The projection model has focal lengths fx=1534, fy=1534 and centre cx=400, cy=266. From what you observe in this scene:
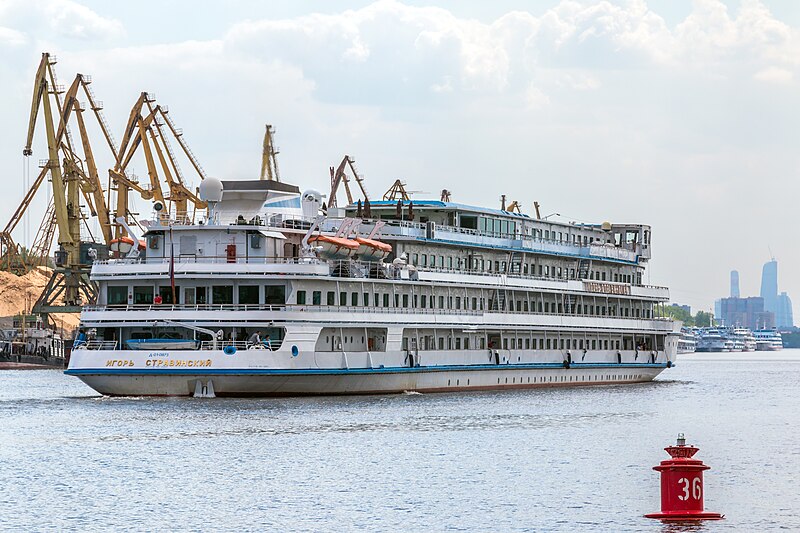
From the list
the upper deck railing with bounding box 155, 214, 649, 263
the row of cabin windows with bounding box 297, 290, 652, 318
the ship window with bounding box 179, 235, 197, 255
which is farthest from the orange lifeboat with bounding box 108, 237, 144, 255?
the row of cabin windows with bounding box 297, 290, 652, 318

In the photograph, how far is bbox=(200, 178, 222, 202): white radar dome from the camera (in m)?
73.9

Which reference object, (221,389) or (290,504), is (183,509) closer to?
(290,504)

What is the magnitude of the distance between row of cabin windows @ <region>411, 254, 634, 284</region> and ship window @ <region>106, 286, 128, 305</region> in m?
15.6

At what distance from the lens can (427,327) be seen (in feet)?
252

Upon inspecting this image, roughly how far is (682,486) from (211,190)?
4409 cm

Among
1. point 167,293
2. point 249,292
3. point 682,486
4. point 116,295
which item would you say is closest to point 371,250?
point 249,292

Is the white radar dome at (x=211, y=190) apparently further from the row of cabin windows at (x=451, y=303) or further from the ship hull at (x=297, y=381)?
the ship hull at (x=297, y=381)

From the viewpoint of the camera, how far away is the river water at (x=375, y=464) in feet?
123

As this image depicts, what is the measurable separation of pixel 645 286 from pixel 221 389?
4300 centimetres

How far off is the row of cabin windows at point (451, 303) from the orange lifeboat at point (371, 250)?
1.79 m

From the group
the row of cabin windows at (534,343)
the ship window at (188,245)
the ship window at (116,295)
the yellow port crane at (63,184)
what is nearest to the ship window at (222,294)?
the ship window at (188,245)

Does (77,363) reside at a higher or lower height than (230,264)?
lower

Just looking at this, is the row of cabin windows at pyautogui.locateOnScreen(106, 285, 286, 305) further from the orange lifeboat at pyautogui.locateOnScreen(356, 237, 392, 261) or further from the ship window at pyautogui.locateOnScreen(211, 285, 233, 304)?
the orange lifeboat at pyautogui.locateOnScreen(356, 237, 392, 261)

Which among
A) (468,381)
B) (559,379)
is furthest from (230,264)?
(559,379)
